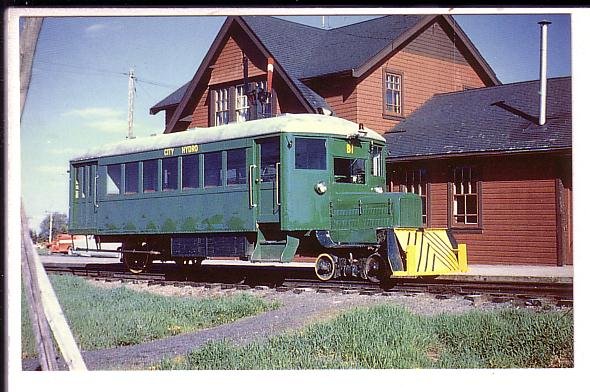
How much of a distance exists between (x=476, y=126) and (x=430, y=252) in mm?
3931

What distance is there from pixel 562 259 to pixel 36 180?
5.98 m

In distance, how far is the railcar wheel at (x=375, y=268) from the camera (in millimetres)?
8732

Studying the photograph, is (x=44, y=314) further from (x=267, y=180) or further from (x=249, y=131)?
(x=249, y=131)

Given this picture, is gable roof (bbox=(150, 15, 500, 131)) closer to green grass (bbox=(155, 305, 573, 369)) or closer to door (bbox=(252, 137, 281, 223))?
door (bbox=(252, 137, 281, 223))

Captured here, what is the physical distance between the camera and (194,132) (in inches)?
387

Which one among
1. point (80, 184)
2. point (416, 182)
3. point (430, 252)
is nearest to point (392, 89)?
point (416, 182)

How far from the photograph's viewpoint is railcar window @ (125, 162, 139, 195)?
34.0 feet

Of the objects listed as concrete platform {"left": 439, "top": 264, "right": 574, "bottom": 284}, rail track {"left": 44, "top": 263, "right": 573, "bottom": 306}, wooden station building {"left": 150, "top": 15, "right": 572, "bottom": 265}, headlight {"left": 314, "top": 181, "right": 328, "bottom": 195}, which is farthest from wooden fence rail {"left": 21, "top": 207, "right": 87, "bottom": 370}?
concrete platform {"left": 439, "top": 264, "right": 574, "bottom": 284}

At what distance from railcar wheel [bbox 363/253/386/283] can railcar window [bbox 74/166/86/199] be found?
4.90m

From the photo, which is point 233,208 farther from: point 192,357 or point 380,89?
point 380,89

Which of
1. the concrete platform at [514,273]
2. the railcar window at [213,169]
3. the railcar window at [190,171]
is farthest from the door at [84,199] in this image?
the concrete platform at [514,273]

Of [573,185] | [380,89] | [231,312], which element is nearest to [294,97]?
[380,89]

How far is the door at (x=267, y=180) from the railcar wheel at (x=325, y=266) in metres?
0.80

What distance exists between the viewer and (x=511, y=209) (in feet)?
34.0
